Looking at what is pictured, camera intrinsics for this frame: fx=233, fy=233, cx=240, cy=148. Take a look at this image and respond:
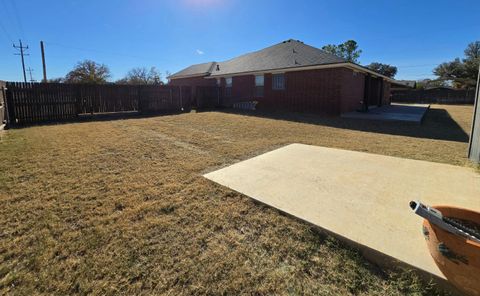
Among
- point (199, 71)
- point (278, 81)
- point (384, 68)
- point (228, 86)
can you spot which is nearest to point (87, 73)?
point (199, 71)

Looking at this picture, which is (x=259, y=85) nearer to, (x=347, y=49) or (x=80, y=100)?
(x=80, y=100)

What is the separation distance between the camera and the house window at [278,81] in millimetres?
14484

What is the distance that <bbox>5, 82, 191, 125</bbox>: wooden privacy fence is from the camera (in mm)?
9931

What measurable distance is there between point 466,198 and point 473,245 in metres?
2.20

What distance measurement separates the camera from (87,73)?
119ft

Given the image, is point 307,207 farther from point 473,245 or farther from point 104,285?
point 104,285

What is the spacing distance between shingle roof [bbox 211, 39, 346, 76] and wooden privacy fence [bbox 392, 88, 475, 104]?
75.5 ft

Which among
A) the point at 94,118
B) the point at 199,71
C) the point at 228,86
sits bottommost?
the point at 94,118

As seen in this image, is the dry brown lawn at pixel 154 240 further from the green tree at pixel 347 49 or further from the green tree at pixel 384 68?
the green tree at pixel 384 68

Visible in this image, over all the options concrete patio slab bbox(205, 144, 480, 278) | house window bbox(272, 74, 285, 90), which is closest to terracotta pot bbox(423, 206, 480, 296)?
concrete patio slab bbox(205, 144, 480, 278)

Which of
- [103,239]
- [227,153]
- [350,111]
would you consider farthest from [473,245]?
[350,111]

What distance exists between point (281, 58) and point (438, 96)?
26.5 metres

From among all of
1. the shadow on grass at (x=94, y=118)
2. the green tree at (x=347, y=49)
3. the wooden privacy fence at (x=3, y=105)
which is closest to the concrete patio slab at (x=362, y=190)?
the shadow on grass at (x=94, y=118)

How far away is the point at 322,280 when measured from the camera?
1.84m
